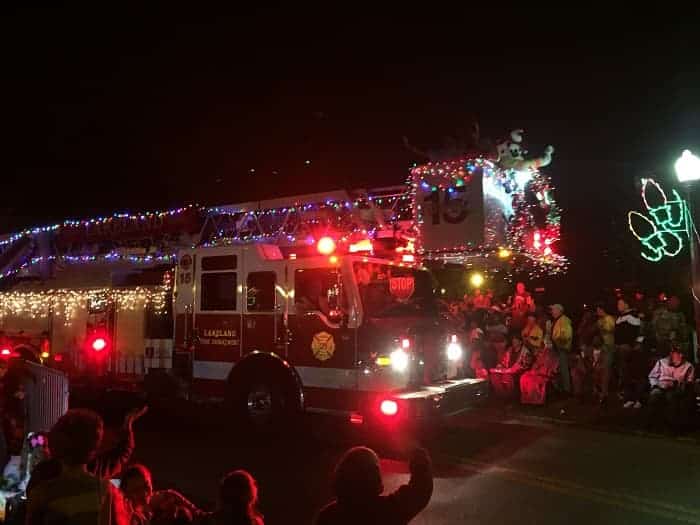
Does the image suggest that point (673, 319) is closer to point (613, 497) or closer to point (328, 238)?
point (613, 497)

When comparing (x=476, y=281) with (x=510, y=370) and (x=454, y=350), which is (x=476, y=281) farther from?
(x=454, y=350)

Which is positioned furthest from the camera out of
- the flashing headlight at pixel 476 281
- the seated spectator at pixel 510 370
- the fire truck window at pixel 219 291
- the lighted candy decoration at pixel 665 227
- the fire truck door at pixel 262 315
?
the flashing headlight at pixel 476 281

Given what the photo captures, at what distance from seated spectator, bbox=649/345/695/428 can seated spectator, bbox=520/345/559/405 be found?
1631mm

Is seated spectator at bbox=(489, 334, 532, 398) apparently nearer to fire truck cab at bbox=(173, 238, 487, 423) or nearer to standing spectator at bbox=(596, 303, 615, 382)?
standing spectator at bbox=(596, 303, 615, 382)

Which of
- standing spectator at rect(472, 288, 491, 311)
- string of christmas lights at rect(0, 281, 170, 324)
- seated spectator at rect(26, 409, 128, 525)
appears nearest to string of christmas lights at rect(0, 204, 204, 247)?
string of christmas lights at rect(0, 281, 170, 324)

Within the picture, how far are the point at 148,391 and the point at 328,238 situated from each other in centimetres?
372

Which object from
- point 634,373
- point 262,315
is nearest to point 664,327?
point 634,373

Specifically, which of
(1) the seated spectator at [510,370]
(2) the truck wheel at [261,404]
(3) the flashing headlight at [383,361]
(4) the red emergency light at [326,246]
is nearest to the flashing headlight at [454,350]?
(3) the flashing headlight at [383,361]

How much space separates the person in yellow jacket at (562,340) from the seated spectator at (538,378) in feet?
1.03

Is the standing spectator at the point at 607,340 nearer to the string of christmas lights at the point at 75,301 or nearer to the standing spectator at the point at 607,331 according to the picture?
the standing spectator at the point at 607,331

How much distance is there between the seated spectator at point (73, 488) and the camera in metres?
2.54

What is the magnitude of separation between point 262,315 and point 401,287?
6.32ft

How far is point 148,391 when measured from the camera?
9.94 meters

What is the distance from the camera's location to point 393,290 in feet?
29.9
